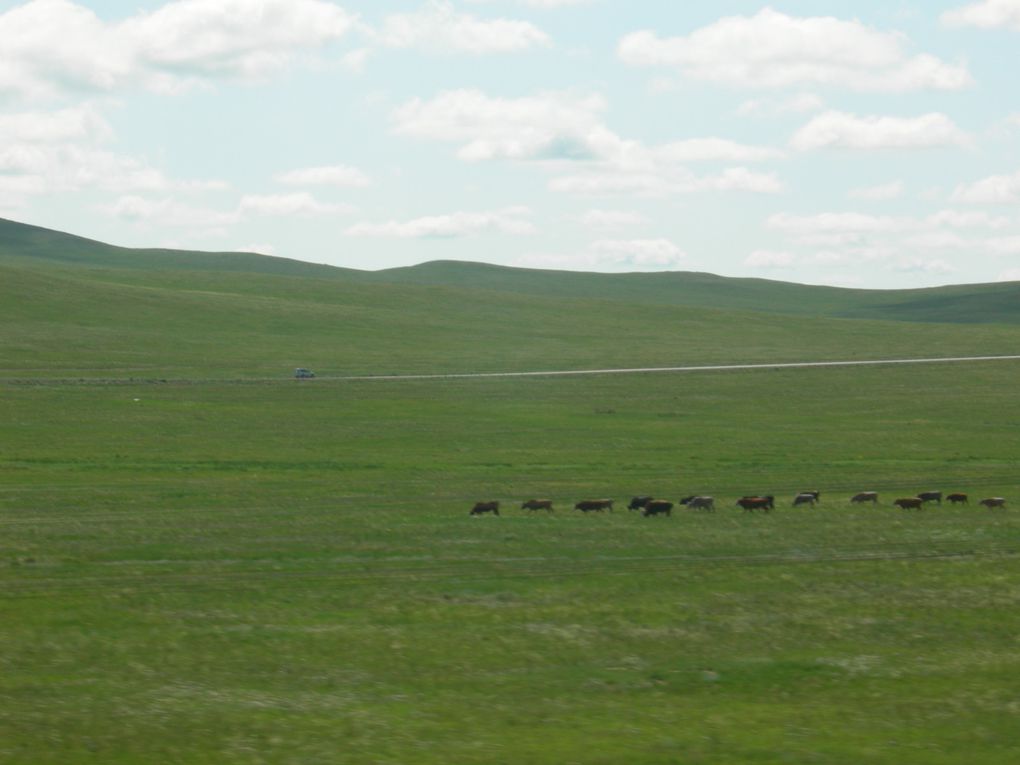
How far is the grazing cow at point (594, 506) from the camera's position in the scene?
1198 inches

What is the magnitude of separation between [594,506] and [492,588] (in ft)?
31.8

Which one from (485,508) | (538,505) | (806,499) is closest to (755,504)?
(806,499)

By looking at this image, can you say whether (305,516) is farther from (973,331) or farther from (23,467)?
(973,331)

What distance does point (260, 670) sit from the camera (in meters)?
16.0

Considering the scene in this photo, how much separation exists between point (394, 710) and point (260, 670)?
8.44 ft

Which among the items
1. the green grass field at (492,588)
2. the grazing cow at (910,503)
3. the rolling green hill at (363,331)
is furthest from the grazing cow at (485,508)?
the rolling green hill at (363,331)

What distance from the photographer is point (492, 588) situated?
69.1 ft

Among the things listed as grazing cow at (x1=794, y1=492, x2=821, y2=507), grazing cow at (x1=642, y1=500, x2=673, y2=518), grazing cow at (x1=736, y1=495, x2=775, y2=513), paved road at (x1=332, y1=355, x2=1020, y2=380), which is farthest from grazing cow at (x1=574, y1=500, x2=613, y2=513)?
paved road at (x1=332, y1=355, x2=1020, y2=380)

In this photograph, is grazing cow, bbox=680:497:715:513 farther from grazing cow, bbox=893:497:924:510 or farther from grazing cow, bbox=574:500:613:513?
grazing cow, bbox=893:497:924:510

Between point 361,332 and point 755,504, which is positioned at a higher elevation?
point 361,332

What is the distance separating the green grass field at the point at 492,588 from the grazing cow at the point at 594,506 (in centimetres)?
52

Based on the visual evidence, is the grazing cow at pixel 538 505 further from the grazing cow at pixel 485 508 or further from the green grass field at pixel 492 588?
the grazing cow at pixel 485 508

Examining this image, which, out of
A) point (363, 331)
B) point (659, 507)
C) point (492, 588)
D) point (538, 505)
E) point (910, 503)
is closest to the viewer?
point (492, 588)

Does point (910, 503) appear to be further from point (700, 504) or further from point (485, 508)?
point (485, 508)
